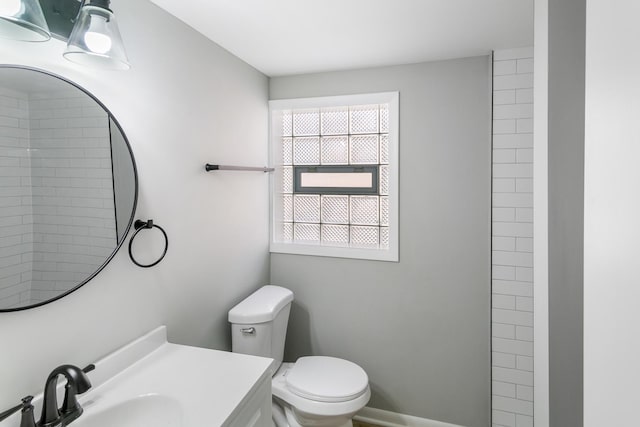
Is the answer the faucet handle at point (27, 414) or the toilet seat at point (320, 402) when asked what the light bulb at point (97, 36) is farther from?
the toilet seat at point (320, 402)

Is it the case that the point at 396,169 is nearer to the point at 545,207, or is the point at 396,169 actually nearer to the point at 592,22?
the point at 545,207

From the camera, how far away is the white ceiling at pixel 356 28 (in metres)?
1.57

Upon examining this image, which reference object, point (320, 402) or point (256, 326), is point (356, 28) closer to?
point (256, 326)

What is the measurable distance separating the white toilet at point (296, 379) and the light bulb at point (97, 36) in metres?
1.44

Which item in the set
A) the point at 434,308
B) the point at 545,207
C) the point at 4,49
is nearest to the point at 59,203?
the point at 4,49

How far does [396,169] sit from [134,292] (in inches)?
66.5

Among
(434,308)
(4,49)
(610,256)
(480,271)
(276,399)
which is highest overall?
(4,49)

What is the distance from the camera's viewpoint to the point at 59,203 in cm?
117

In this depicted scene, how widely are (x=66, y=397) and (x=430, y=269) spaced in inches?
77.2

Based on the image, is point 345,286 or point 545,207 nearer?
point 545,207

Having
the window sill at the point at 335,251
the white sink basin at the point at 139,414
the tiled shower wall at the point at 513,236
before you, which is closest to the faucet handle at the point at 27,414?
the white sink basin at the point at 139,414

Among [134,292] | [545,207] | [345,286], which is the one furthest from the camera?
[345,286]

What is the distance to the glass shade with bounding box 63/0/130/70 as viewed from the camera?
3.44 feet

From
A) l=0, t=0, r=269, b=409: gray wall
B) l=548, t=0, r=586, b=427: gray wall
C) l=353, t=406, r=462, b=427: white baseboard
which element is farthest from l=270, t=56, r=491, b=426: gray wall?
l=548, t=0, r=586, b=427: gray wall
